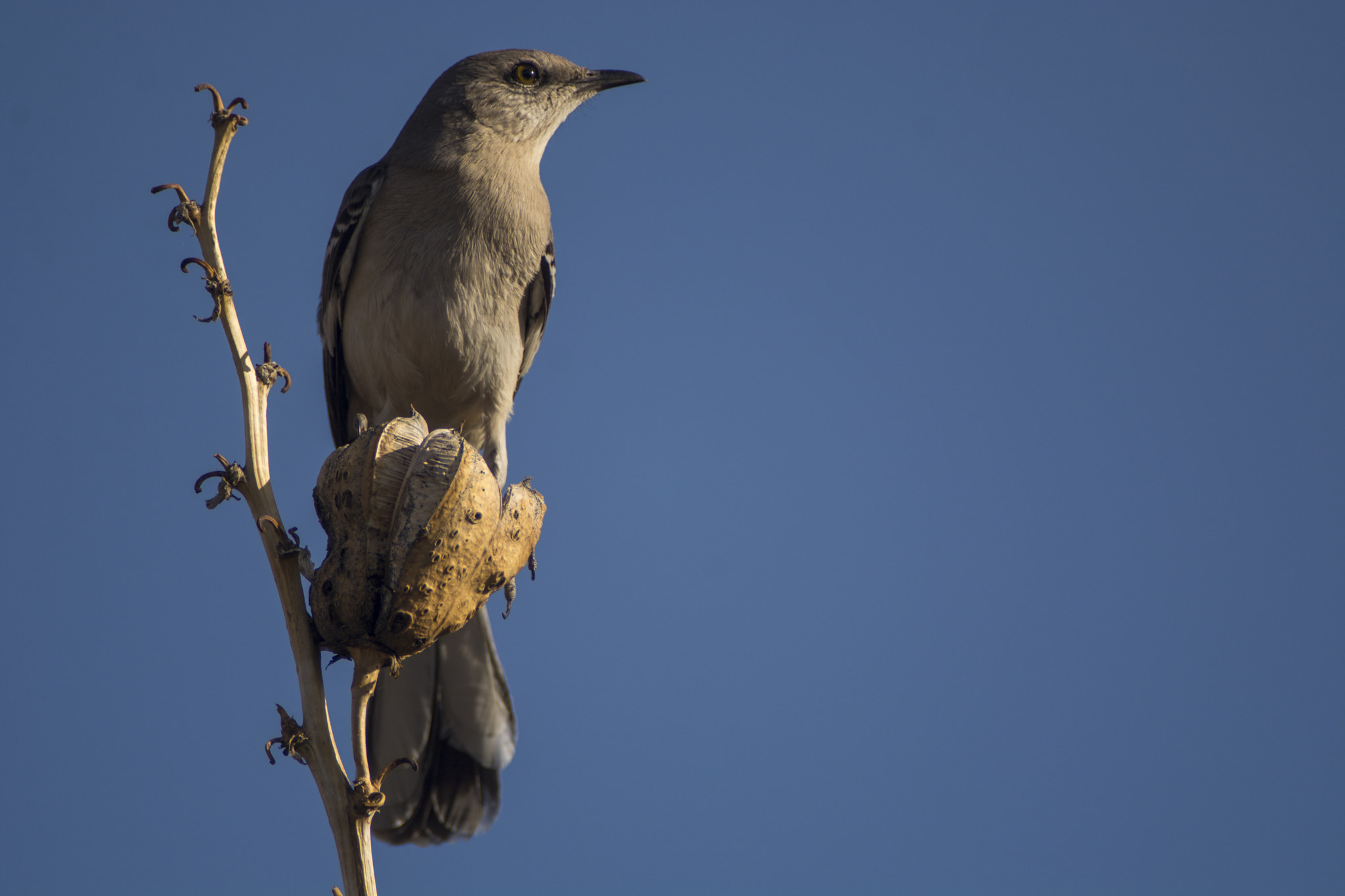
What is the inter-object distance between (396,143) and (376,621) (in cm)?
392

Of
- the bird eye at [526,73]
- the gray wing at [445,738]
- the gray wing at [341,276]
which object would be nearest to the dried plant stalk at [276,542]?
the gray wing at [445,738]

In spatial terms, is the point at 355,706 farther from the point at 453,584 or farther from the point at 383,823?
the point at 383,823

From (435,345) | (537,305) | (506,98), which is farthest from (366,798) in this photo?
(506,98)

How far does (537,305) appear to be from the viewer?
561 centimetres

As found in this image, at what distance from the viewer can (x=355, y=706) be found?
7.73 ft

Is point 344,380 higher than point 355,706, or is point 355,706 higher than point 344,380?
point 344,380

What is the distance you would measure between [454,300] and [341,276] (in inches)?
32.8

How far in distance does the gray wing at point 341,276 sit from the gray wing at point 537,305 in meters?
0.88

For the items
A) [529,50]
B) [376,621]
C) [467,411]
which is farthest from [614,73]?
[376,621]

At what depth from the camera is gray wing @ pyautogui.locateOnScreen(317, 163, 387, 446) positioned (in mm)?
5387

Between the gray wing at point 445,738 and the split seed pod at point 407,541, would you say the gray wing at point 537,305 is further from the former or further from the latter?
the split seed pod at point 407,541

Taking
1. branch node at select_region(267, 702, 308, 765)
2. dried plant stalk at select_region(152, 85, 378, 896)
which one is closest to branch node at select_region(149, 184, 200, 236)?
dried plant stalk at select_region(152, 85, 378, 896)

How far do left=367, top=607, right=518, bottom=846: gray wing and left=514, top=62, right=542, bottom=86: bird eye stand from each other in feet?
9.12

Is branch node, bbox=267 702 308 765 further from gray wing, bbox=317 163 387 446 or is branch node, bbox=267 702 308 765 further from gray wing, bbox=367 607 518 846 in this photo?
gray wing, bbox=317 163 387 446
